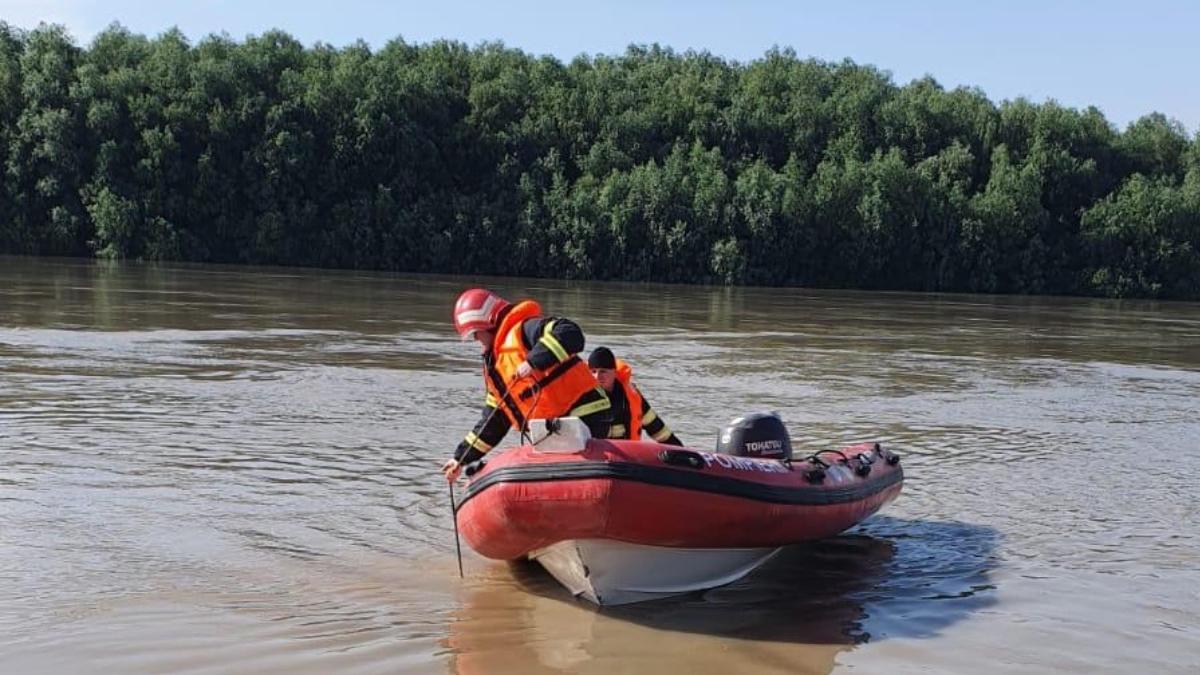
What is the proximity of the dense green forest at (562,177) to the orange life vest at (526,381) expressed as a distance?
3848cm

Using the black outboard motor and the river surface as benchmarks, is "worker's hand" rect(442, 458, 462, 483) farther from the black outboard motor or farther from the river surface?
the black outboard motor

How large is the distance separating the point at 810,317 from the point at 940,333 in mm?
3637

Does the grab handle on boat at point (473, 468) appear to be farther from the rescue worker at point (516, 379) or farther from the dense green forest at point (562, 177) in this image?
the dense green forest at point (562, 177)

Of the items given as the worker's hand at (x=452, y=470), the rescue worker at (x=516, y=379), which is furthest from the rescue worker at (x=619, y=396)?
the worker's hand at (x=452, y=470)

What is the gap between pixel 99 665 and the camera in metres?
4.54

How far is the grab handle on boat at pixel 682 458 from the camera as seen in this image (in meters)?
5.17

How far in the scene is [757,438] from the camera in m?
6.15

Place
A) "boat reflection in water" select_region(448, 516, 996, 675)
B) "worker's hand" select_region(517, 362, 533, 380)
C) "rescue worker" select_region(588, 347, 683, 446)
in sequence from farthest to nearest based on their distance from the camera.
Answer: "rescue worker" select_region(588, 347, 683, 446) → "worker's hand" select_region(517, 362, 533, 380) → "boat reflection in water" select_region(448, 516, 996, 675)

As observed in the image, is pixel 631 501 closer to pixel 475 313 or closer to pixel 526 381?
pixel 526 381

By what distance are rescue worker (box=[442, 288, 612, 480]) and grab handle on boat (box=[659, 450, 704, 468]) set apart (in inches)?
24.6

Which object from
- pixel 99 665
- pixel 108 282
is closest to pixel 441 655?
pixel 99 665

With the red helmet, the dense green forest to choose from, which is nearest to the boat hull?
the red helmet

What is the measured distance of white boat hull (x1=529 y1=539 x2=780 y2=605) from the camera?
528 centimetres

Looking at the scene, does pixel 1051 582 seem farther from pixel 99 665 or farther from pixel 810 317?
pixel 810 317
